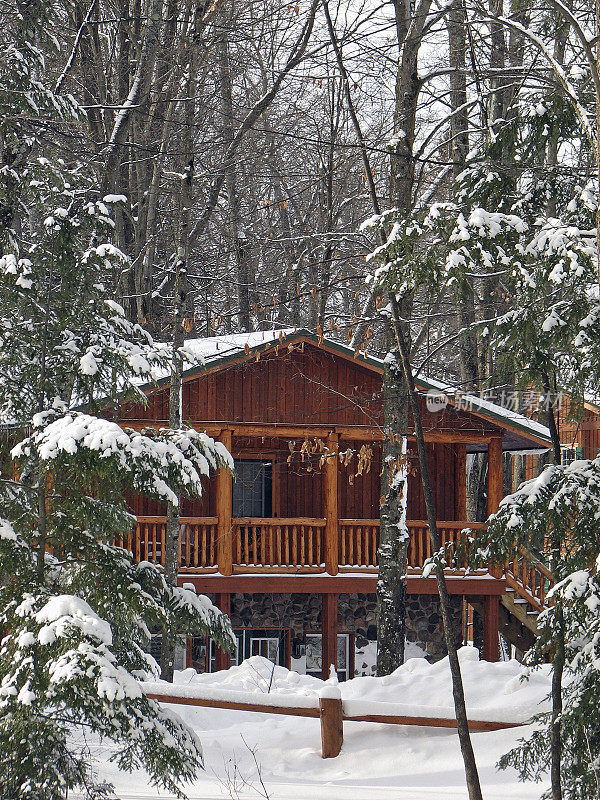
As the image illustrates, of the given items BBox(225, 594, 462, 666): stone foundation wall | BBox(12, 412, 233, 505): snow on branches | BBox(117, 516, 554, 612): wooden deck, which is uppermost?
BBox(12, 412, 233, 505): snow on branches

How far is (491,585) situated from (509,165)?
430 inches

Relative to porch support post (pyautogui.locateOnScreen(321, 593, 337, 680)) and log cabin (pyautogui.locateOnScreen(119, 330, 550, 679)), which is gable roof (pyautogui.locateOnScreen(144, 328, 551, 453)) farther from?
porch support post (pyautogui.locateOnScreen(321, 593, 337, 680))

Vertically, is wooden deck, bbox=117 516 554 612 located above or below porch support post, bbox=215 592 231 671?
above

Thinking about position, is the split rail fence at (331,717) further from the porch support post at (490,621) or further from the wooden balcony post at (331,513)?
the porch support post at (490,621)

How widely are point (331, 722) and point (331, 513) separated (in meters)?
7.29

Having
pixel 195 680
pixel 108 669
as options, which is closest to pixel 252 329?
pixel 195 680

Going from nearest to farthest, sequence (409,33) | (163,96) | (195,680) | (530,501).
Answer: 1. (530,501)
2. (409,33)
3. (195,680)
4. (163,96)

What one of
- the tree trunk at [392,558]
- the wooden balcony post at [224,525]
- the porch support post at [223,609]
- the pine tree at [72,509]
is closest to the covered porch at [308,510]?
the wooden balcony post at [224,525]

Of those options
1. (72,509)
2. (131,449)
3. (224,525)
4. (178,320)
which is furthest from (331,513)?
(131,449)

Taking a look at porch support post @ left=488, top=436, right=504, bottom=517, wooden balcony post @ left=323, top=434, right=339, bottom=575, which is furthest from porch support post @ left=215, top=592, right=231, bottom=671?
porch support post @ left=488, top=436, right=504, bottom=517

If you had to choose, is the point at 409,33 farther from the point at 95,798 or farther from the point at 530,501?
the point at 95,798

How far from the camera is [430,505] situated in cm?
636

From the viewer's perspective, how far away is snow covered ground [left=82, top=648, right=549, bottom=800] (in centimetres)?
755

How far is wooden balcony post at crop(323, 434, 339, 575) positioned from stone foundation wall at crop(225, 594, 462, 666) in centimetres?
160
